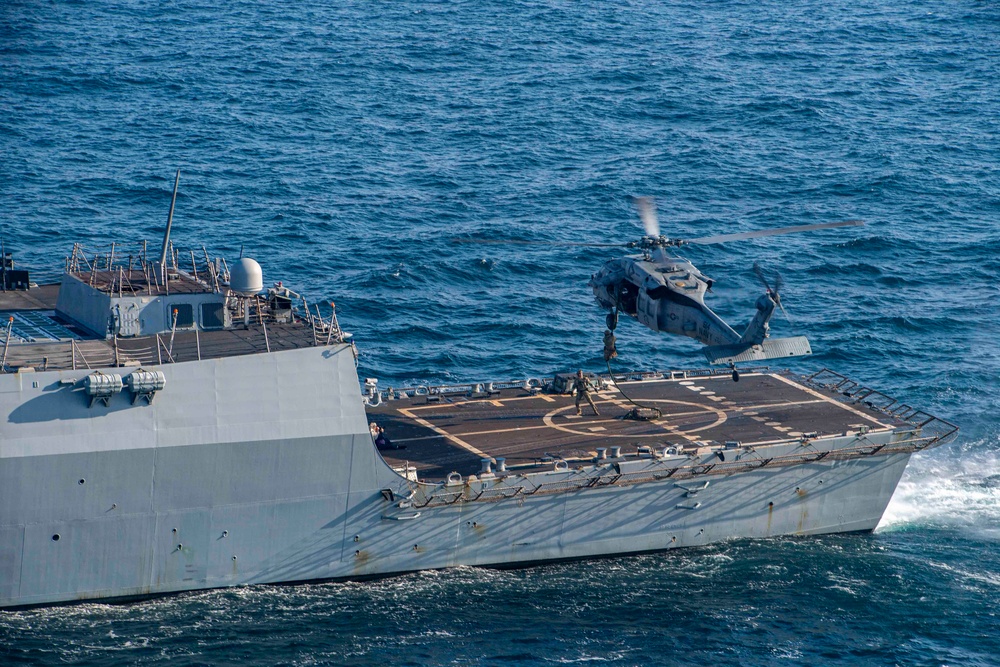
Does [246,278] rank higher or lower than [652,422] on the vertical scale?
higher

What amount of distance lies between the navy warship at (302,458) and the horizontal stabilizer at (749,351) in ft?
11.9

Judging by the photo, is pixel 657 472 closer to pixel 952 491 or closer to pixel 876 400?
pixel 952 491

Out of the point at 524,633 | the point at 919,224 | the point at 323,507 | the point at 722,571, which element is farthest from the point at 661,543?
the point at 919,224

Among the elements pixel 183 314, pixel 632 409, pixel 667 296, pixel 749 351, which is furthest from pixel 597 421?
pixel 183 314

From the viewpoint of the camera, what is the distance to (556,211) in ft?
265

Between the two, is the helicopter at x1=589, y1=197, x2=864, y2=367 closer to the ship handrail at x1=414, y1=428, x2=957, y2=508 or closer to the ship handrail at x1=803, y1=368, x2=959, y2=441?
the ship handrail at x1=414, y1=428, x2=957, y2=508

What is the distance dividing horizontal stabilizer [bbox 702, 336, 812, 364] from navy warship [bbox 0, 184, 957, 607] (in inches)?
143

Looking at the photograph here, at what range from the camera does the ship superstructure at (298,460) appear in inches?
1642

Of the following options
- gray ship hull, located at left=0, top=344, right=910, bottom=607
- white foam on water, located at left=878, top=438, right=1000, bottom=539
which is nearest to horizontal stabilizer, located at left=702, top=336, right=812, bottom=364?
gray ship hull, located at left=0, top=344, right=910, bottom=607

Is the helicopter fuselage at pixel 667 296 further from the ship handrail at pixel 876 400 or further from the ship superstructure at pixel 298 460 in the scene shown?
the ship handrail at pixel 876 400

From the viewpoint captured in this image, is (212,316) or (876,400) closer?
(212,316)

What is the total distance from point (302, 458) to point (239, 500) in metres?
2.59

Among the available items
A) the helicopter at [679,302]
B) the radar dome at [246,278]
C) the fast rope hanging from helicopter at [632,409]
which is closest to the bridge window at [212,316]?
the radar dome at [246,278]

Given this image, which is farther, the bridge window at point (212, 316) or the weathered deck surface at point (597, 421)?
the weathered deck surface at point (597, 421)
